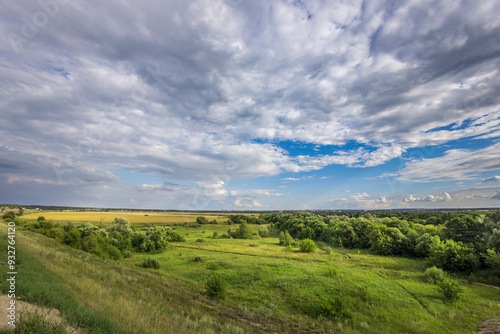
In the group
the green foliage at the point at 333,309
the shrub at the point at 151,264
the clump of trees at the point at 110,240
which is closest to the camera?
the green foliage at the point at 333,309

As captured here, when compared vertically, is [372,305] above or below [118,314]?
below

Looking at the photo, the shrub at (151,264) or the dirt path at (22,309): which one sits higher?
the dirt path at (22,309)

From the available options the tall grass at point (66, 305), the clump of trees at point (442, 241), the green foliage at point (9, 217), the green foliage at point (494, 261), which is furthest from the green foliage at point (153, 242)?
the green foliage at point (494, 261)

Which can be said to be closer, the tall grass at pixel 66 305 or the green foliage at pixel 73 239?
the tall grass at pixel 66 305

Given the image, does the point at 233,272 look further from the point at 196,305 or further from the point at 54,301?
the point at 54,301

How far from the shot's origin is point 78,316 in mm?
7371

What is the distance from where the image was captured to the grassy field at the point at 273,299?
12602 mm

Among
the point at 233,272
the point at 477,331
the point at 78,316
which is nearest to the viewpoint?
the point at 78,316

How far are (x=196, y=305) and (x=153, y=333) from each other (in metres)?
10.7

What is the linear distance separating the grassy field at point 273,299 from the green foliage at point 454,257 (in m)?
6.03

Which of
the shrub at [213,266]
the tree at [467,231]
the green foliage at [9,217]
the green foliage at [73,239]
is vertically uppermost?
the green foliage at [9,217]

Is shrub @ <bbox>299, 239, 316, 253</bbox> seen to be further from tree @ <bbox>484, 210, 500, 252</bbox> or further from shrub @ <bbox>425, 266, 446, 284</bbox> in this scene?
tree @ <bbox>484, 210, 500, 252</bbox>

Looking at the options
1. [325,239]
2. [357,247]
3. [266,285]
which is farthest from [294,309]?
[325,239]

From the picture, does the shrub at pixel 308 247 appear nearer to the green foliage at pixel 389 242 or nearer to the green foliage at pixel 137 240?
the green foliage at pixel 389 242
